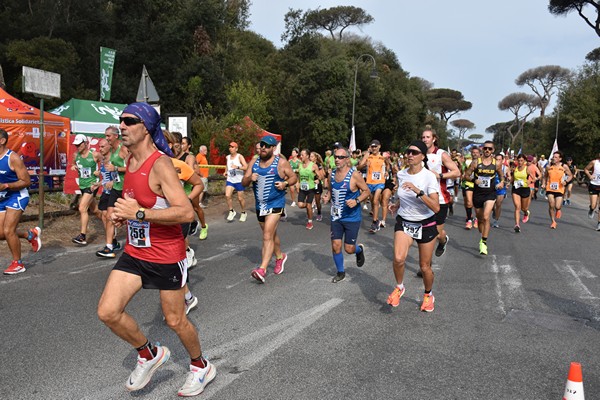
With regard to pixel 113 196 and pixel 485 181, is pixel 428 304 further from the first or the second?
pixel 485 181

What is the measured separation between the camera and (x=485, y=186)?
32.4 feet

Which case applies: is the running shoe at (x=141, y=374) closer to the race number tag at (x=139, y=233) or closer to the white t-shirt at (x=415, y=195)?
the race number tag at (x=139, y=233)

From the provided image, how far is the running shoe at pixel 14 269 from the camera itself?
22.3ft

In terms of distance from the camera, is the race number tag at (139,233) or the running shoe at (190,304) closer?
the race number tag at (139,233)

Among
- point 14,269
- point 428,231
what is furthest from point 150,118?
point 14,269

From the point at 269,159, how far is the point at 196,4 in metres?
32.1

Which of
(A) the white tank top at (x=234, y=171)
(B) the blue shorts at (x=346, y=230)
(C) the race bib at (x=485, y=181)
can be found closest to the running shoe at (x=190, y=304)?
(B) the blue shorts at (x=346, y=230)

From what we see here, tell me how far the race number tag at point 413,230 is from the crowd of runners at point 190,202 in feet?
0.04

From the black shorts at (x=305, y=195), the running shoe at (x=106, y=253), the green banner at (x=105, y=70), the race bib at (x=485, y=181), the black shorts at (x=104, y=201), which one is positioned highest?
the green banner at (x=105, y=70)

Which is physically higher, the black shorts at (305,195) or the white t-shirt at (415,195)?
the white t-shirt at (415,195)

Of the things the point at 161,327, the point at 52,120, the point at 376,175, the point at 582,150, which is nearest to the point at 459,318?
the point at 161,327

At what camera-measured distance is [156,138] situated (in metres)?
3.39

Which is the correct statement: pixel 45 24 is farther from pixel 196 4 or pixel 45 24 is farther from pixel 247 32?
pixel 247 32

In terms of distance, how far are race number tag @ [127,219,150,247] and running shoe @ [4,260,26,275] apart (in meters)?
4.46
